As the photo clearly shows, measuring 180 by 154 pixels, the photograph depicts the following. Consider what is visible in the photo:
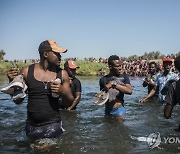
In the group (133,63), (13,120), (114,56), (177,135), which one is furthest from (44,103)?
(133,63)

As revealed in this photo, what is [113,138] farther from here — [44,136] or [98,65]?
[98,65]

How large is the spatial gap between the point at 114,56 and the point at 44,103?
2.36m

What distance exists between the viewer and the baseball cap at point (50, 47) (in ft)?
15.3

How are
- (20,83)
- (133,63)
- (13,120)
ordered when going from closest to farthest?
(20,83)
(13,120)
(133,63)

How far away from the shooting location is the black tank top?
469cm

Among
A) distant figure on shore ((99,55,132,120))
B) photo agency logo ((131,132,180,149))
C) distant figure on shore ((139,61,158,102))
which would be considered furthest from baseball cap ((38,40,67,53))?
distant figure on shore ((139,61,158,102))

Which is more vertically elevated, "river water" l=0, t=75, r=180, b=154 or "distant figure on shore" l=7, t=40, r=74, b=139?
"distant figure on shore" l=7, t=40, r=74, b=139

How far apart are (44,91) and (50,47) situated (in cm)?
67

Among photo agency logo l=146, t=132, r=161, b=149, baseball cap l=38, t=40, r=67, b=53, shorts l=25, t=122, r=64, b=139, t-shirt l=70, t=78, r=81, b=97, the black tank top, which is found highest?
baseball cap l=38, t=40, r=67, b=53

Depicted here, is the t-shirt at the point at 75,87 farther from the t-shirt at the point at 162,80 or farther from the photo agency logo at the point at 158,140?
the t-shirt at the point at 162,80

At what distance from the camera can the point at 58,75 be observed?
4.75 meters

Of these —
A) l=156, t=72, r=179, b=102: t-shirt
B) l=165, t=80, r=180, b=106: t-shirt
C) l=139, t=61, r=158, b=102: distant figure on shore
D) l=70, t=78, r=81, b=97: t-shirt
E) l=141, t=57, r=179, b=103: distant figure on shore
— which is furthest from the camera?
l=139, t=61, r=158, b=102: distant figure on shore

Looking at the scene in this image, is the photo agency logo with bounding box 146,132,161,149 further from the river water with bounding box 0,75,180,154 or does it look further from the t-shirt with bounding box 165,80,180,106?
the t-shirt with bounding box 165,80,180,106

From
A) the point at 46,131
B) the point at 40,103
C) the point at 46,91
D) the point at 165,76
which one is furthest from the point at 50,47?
the point at 165,76
